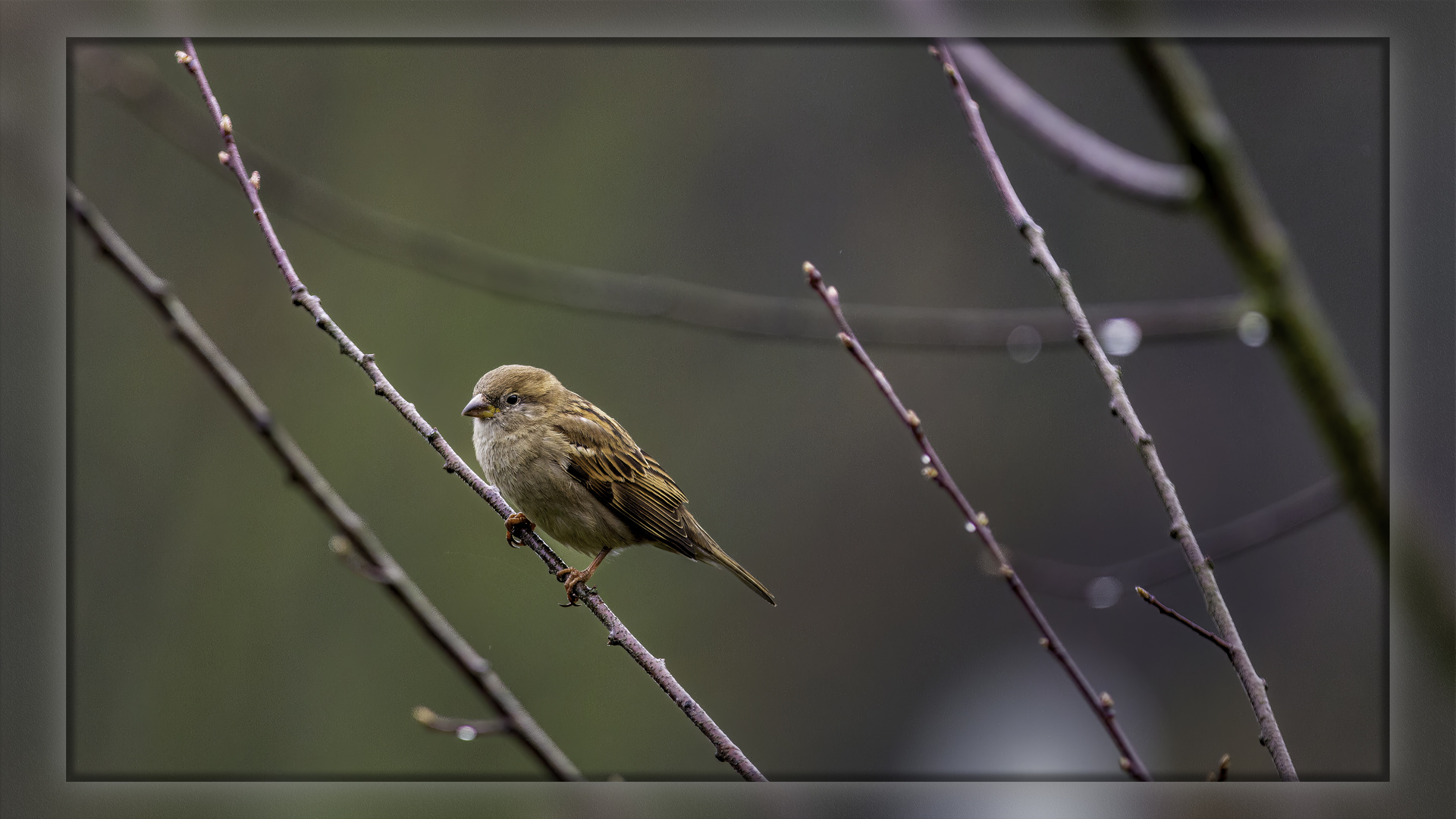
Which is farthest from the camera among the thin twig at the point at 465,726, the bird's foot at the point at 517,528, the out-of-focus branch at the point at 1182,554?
the bird's foot at the point at 517,528

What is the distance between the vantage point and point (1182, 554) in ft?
6.89

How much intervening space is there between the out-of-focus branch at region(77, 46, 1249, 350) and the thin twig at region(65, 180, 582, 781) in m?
1.44

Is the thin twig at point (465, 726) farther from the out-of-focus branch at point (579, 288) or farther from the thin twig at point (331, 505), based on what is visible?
the out-of-focus branch at point (579, 288)

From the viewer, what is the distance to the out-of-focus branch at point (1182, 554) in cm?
240

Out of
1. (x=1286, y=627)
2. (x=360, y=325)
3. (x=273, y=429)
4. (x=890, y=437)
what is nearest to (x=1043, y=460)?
(x=890, y=437)

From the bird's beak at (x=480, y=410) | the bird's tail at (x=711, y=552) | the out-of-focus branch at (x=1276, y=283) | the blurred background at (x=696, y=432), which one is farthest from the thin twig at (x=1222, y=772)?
the bird's beak at (x=480, y=410)

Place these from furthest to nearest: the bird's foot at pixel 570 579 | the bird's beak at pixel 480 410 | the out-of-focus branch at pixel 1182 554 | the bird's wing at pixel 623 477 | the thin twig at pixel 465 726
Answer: the bird's beak at pixel 480 410, the bird's wing at pixel 623 477, the bird's foot at pixel 570 579, the out-of-focus branch at pixel 1182 554, the thin twig at pixel 465 726

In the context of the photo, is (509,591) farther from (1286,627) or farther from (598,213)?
(1286,627)

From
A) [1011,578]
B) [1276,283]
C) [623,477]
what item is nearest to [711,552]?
[623,477]

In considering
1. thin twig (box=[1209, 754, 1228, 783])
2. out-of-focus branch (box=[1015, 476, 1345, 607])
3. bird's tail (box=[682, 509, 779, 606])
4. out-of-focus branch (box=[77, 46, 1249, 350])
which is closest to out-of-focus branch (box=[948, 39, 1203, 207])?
out-of-focus branch (box=[77, 46, 1249, 350])

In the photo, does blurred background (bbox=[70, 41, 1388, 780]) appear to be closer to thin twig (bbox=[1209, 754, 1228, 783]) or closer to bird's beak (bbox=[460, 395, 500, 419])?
bird's beak (bbox=[460, 395, 500, 419])

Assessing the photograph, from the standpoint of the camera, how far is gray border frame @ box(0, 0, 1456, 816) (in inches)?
94.7

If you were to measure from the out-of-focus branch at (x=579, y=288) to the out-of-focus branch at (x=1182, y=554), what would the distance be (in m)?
0.46

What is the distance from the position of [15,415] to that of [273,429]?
1.93 m
